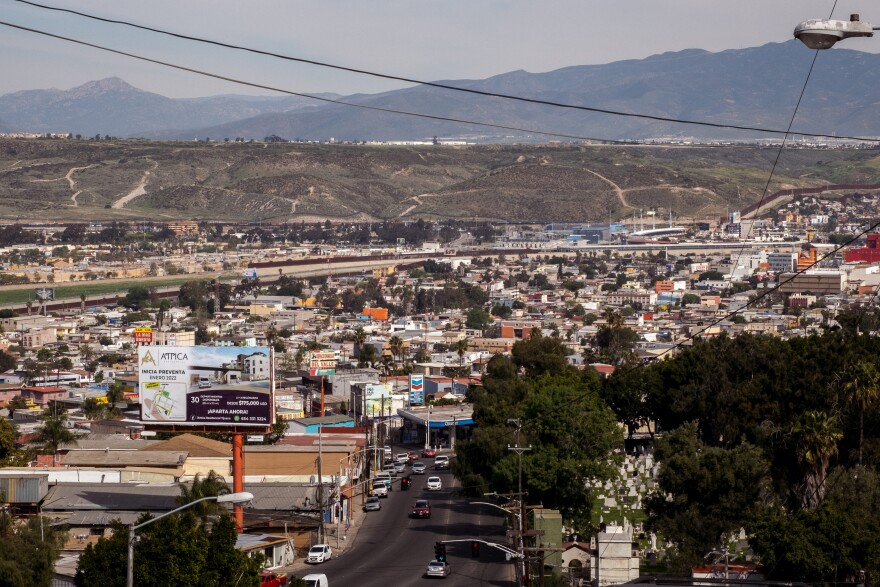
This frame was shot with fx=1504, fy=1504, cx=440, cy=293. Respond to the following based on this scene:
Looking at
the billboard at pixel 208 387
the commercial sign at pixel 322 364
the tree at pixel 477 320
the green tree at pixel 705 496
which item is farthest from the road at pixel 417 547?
the tree at pixel 477 320

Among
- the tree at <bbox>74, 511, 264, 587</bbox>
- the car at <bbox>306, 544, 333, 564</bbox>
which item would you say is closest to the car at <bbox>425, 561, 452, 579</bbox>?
the car at <bbox>306, 544, 333, 564</bbox>

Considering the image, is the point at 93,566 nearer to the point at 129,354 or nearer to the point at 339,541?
the point at 339,541

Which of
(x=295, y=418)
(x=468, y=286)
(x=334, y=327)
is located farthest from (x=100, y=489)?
(x=468, y=286)

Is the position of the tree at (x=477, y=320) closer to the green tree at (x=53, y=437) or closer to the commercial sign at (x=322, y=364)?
the commercial sign at (x=322, y=364)

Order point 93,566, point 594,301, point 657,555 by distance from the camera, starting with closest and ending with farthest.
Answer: point 93,566 → point 657,555 → point 594,301

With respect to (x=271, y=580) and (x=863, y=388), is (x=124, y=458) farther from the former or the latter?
(x=863, y=388)

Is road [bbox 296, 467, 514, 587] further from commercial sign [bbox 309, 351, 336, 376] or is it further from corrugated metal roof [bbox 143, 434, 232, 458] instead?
commercial sign [bbox 309, 351, 336, 376]

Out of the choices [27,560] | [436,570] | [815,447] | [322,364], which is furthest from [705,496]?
[322,364]
